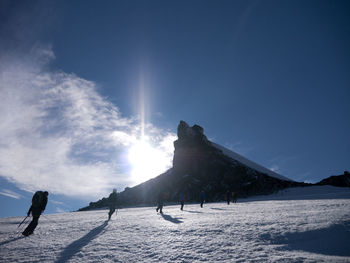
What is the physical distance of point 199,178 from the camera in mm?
60156

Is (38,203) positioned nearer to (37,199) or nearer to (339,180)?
(37,199)

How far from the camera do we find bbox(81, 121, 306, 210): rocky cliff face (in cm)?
4974

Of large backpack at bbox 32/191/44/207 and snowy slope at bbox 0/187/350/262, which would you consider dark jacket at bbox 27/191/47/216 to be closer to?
large backpack at bbox 32/191/44/207

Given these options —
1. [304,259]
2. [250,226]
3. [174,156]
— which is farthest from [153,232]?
[174,156]

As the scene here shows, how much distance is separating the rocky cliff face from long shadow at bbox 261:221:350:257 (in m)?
44.1

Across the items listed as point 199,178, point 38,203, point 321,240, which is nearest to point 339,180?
point 199,178

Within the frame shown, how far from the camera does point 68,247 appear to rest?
6.66 meters

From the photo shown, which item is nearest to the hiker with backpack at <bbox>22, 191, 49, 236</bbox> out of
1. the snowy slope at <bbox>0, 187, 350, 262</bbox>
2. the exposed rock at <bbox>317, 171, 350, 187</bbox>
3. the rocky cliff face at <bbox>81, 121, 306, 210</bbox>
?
the snowy slope at <bbox>0, 187, 350, 262</bbox>

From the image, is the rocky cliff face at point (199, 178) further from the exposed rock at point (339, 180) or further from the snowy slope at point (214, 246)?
the snowy slope at point (214, 246)

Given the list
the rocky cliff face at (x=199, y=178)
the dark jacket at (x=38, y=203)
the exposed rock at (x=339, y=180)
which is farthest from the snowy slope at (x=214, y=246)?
the exposed rock at (x=339, y=180)

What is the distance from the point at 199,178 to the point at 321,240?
56.2 metres

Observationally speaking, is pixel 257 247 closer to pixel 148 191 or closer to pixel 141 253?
pixel 141 253

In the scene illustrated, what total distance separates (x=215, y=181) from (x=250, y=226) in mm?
50796

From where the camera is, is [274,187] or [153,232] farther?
[274,187]
